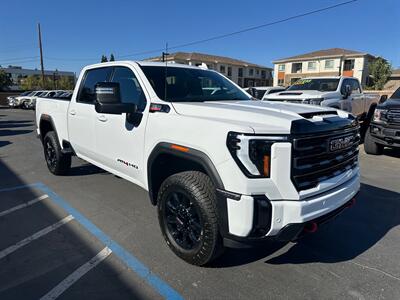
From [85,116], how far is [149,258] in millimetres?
2263

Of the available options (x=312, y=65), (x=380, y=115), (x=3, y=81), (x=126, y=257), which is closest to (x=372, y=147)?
(x=380, y=115)

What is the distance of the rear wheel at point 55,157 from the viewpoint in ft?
17.5

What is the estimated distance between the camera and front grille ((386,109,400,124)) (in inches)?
275

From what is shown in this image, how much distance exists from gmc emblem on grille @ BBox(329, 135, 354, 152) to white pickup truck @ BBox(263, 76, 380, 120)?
5.54 metres

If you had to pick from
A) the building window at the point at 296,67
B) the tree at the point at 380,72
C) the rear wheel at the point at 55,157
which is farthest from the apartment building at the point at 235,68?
the rear wheel at the point at 55,157

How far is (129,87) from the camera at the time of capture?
3.69 m

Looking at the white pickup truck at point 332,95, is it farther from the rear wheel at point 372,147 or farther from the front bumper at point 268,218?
the front bumper at point 268,218

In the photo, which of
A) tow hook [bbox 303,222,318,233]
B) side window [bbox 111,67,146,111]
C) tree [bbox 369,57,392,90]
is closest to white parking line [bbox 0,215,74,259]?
side window [bbox 111,67,146,111]

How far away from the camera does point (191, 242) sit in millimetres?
2887

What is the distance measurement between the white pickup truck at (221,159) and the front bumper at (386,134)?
16.1ft

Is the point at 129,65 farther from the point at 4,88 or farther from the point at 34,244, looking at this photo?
the point at 4,88

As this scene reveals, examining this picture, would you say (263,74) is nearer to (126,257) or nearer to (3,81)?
(3,81)

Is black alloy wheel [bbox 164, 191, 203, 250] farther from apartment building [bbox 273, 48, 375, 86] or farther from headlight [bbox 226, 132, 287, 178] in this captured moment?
apartment building [bbox 273, 48, 375, 86]

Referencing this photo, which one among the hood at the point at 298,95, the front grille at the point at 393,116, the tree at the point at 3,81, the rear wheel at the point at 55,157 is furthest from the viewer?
the tree at the point at 3,81
